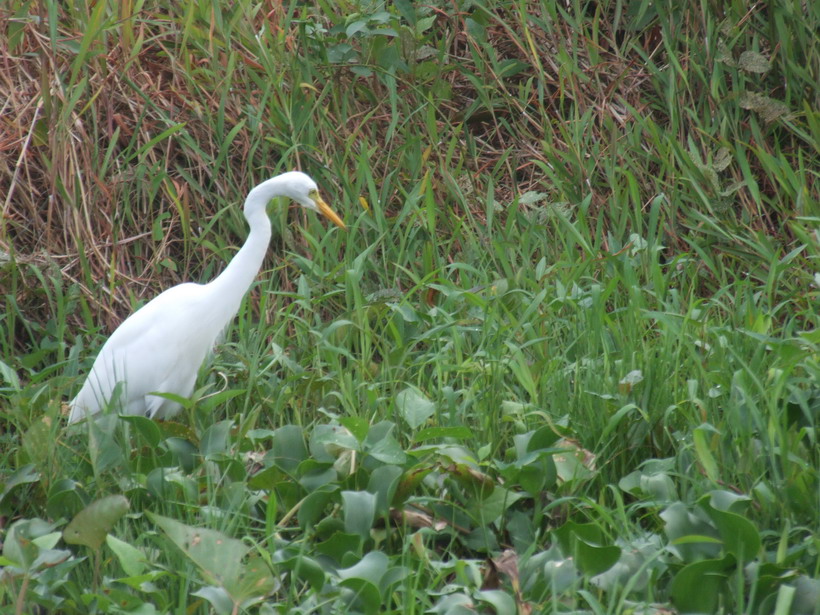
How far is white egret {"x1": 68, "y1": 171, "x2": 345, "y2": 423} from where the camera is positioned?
2.88m

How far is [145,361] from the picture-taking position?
289cm

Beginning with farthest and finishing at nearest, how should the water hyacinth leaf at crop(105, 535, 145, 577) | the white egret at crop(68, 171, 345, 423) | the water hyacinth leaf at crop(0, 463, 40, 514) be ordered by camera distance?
the white egret at crop(68, 171, 345, 423), the water hyacinth leaf at crop(0, 463, 40, 514), the water hyacinth leaf at crop(105, 535, 145, 577)

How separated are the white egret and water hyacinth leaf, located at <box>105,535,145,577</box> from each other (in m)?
0.96

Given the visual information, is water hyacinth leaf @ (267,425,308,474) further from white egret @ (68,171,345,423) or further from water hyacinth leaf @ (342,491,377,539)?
white egret @ (68,171,345,423)

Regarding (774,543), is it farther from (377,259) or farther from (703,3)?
(703,3)

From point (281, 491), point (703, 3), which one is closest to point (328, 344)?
point (281, 491)

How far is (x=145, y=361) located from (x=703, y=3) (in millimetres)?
2473

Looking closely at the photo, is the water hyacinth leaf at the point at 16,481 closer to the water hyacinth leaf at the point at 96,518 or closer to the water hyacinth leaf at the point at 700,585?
the water hyacinth leaf at the point at 96,518

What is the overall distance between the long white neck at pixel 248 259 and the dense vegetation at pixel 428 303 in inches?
9.4

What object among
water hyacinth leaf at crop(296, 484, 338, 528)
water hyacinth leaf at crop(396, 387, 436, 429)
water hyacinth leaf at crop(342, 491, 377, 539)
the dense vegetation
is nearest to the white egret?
the dense vegetation

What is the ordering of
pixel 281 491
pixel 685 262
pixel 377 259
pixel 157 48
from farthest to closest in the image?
pixel 157 48 → pixel 377 259 → pixel 685 262 → pixel 281 491

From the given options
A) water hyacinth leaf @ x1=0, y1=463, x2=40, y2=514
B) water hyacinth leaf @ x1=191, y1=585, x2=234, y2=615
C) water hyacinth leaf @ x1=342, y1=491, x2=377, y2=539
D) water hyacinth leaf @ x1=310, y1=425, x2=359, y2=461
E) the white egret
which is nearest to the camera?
water hyacinth leaf @ x1=191, y1=585, x2=234, y2=615

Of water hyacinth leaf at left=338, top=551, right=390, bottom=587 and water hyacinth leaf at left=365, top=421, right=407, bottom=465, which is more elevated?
water hyacinth leaf at left=365, top=421, right=407, bottom=465

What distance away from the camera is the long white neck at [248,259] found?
9.47ft
